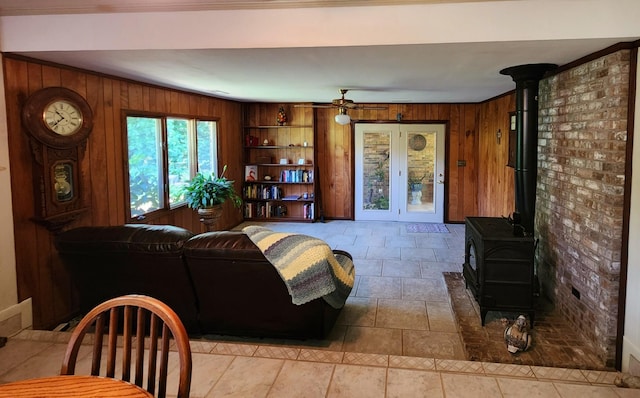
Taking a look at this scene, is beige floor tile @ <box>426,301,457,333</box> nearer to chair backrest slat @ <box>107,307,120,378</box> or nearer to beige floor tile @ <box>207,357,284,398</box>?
beige floor tile @ <box>207,357,284,398</box>

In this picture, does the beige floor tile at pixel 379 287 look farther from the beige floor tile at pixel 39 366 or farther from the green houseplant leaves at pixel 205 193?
the beige floor tile at pixel 39 366

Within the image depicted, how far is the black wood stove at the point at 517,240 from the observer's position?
11.7 ft

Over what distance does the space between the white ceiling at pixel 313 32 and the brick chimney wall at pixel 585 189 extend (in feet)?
0.97

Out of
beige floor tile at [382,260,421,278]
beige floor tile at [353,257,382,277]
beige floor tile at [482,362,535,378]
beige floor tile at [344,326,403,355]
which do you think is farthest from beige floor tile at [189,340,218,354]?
beige floor tile at [382,260,421,278]

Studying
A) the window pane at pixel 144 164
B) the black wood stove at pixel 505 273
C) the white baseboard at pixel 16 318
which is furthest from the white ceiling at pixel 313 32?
the white baseboard at pixel 16 318

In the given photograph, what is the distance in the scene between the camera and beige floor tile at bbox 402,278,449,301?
4.46 meters

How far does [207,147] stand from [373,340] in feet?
14.9

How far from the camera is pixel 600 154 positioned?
10.3ft

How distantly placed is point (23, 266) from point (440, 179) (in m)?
6.57

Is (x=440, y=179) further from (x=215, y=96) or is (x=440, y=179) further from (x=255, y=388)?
(x=255, y=388)

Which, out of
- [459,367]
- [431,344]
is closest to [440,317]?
[431,344]

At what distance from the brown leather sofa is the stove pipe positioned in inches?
79.7

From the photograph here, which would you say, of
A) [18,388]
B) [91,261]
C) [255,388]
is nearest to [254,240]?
[255,388]

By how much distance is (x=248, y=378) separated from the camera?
8.77 feet
